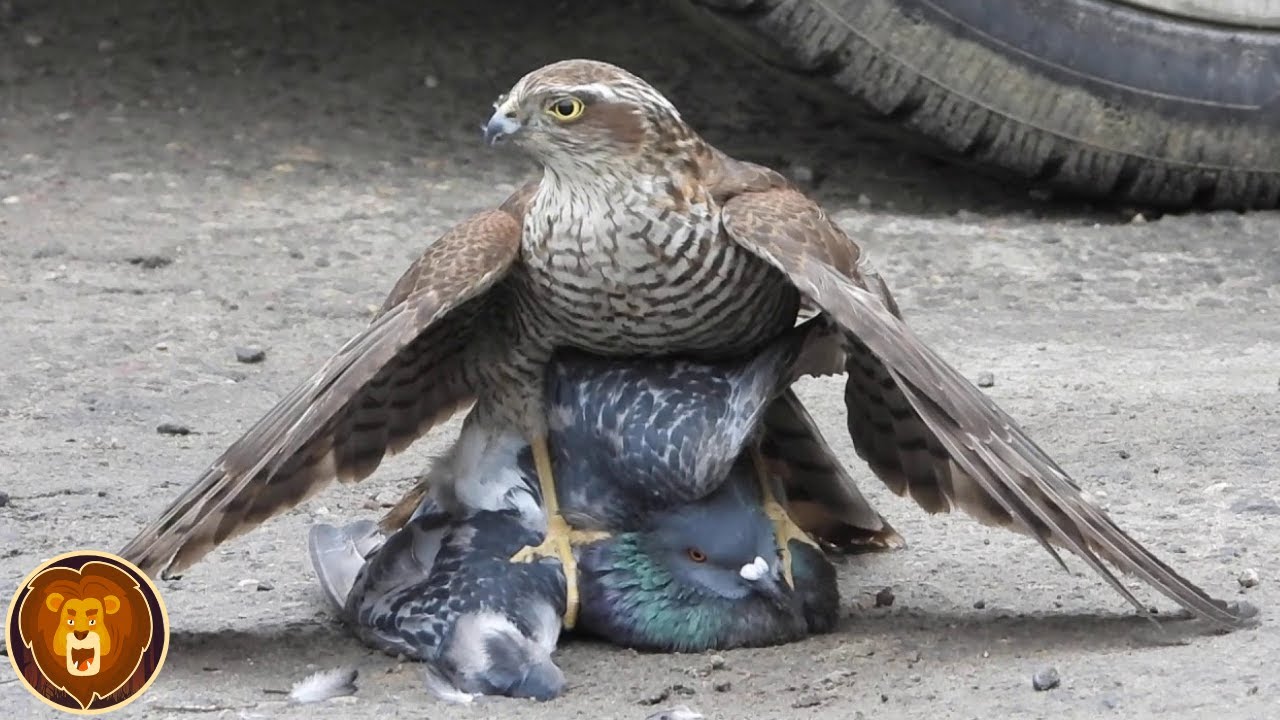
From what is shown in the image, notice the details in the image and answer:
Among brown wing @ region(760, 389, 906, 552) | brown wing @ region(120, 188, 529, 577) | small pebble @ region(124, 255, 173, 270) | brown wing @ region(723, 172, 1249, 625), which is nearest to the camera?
brown wing @ region(723, 172, 1249, 625)

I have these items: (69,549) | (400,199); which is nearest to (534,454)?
(69,549)

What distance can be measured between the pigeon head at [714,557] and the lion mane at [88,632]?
1065 millimetres

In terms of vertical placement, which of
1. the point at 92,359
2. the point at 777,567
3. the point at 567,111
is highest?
the point at 567,111

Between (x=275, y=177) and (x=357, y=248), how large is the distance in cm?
88

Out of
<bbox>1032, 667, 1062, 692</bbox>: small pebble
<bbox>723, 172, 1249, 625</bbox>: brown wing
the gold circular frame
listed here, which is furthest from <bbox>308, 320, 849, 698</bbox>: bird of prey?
<bbox>1032, 667, 1062, 692</bbox>: small pebble

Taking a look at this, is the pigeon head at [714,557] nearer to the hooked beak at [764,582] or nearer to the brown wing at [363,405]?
the hooked beak at [764,582]

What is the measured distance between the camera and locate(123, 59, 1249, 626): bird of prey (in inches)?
157

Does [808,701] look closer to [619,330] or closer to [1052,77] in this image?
[619,330]

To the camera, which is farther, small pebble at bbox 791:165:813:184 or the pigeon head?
small pebble at bbox 791:165:813:184

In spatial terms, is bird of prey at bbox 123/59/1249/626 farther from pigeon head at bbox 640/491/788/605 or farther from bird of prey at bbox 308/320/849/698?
pigeon head at bbox 640/491/788/605

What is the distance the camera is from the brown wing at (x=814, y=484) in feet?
15.8

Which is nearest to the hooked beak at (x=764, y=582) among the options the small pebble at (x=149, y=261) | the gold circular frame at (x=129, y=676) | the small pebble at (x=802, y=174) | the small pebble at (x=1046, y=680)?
the small pebble at (x=1046, y=680)

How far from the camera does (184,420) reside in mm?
5652

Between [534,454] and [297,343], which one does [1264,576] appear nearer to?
[534,454]
